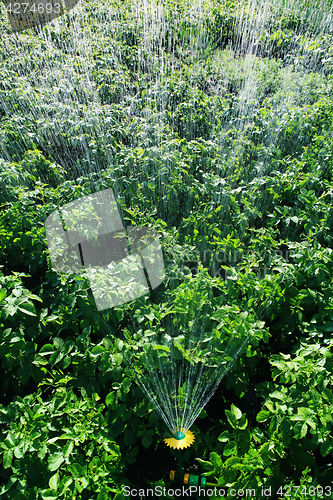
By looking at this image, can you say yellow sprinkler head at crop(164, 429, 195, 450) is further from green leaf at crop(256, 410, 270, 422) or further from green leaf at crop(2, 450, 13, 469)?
green leaf at crop(2, 450, 13, 469)

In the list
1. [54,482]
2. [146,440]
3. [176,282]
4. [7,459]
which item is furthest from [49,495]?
[176,282]

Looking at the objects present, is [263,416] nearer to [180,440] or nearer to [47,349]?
[180,440]

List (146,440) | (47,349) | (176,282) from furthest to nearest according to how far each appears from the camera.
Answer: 1. (176,282)
2. (47,349)
3. (146,440)

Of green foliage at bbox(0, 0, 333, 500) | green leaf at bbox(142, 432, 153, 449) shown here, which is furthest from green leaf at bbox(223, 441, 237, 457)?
green leaf at bbox(142, 432, 153, 449)

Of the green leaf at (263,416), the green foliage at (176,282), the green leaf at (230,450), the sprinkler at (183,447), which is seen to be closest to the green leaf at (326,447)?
the green foliage at (176,282)

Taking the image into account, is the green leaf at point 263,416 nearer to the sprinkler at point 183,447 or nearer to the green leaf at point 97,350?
the sprinkler at point 183,447

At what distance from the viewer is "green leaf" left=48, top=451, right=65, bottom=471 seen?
1.38m

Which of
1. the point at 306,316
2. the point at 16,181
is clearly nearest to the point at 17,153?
the point at 16,181

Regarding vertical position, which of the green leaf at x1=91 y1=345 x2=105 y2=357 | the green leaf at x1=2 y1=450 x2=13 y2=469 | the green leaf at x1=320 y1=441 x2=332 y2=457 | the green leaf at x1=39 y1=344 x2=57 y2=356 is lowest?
the green leaf at x1=39 y1=344 x2=57 y2=356

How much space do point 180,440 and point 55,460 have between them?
53cm

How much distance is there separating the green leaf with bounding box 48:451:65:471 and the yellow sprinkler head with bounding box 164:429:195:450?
1.45 ft

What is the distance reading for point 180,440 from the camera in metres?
1.49

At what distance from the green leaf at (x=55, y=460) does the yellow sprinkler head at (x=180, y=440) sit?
442 millimetres

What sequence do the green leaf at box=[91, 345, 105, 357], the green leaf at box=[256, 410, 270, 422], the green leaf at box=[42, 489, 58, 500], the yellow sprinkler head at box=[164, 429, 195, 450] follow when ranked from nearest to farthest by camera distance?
1. the green leaf at box=[42, 489, 58, 500]
2. the yellow sprinkler head at box=[164, 429, 195, 450]
3. the green leaf at box=[256, 410, 270, 422]
4. the green leaf at box=[91, 345, 105, 357]
